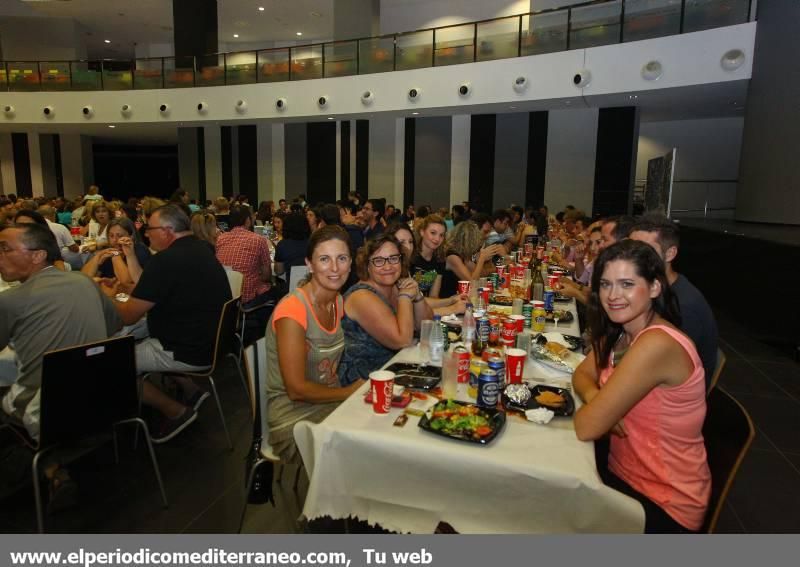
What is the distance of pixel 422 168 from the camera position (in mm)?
14352

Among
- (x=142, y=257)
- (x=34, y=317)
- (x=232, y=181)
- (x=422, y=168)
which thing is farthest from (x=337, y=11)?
(x=34, y=317)

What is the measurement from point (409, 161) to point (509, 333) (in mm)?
12608

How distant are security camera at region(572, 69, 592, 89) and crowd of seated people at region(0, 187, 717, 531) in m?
6.58

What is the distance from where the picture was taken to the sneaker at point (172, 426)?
3.09 metres

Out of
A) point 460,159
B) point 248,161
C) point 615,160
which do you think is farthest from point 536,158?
point 248,161

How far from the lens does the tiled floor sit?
239 centimetres

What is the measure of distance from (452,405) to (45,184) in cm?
2123

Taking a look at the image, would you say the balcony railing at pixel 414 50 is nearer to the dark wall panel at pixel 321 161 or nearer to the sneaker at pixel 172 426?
the dark wall panel at pixel 321 161

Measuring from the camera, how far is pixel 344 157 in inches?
592

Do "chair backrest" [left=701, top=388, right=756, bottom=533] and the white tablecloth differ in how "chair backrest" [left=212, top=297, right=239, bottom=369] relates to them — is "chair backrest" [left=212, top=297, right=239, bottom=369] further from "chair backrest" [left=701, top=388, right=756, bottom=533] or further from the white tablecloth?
"chair backrest" [left=701, top=388, right=756, bottom=533]

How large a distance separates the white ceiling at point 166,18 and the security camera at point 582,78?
848 centimetres

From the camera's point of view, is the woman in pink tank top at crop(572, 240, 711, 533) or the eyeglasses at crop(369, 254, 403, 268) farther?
the eyeglasses at crop(369, 254, 403, 268)

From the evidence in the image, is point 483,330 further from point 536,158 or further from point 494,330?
point 536,158

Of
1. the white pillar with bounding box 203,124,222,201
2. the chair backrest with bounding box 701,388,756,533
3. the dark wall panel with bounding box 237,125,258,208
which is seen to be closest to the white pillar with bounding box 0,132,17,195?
the white pillar with bounding box 203,124,222,201
